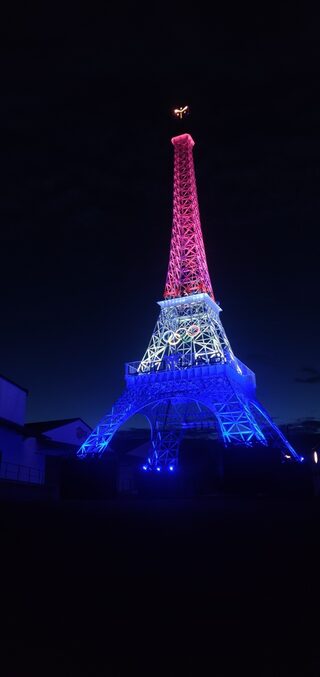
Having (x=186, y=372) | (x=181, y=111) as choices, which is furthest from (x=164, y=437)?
(x=181, y=111)

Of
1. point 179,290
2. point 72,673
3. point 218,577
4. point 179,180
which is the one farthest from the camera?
point 179,180

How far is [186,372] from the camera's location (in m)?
32.6

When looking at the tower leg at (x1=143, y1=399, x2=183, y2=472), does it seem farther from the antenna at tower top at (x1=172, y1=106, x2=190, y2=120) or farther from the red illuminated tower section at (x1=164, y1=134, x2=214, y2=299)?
the antenna at tower top at (x1=172, y1=106, x2=190, y2=120)

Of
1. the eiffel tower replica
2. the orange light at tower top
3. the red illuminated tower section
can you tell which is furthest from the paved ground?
the orange light at tower top

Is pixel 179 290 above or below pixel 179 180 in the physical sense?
below

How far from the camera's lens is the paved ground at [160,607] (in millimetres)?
1666

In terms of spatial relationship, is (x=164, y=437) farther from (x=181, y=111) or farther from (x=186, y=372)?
(x=181, y=111)

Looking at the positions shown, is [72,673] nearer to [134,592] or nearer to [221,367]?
[134,592]

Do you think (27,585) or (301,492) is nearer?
(27,585)

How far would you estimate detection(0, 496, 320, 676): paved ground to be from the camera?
1666 millimetres

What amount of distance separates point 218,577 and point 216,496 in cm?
1350

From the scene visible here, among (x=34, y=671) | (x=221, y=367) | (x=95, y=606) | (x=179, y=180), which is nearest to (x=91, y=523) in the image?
(x=95, y=606)

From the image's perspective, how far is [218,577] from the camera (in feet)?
9.22

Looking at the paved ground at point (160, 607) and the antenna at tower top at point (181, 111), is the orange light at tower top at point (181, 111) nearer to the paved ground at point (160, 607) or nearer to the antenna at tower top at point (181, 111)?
the antenna at tower top at point (181, 111)
